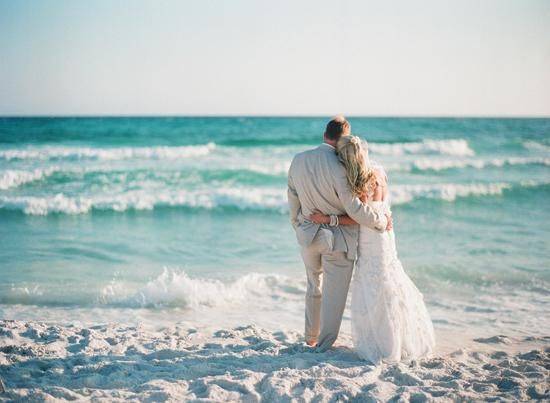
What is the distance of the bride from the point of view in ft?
13.6

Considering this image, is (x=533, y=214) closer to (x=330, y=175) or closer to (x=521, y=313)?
(x=521, y=313)

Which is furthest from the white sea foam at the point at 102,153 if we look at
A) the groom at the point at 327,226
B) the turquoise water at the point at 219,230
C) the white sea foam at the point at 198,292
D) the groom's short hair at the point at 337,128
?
the groom's short hair at the point at 337,128

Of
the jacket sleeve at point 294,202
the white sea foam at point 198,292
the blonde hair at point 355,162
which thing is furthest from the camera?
the white sea foam at point 198,292

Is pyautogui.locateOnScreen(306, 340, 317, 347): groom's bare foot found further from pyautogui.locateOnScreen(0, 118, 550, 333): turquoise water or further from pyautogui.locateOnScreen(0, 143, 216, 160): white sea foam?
pyautogui.locateOnScreen(0, 143, 216, 160): white sea foam

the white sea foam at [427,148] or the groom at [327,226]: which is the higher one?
the white sea foam at [427,148]

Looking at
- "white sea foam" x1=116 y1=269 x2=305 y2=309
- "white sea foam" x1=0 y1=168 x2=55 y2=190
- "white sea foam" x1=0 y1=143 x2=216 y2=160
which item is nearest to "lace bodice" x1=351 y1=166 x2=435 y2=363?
"white sea foam" x1=116 y1=269 x2=305 y2=309

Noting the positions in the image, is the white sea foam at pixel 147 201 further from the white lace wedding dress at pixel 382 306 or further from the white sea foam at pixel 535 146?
the white sea foam at pixel 535 146

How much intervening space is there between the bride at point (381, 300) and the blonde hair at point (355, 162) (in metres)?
0.10

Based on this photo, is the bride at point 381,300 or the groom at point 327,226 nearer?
the groom at point 327,226

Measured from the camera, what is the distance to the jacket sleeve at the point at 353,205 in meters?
3.95

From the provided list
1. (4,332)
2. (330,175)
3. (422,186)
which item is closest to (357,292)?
(330,175)

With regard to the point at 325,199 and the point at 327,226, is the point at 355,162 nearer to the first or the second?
the point at 325,199

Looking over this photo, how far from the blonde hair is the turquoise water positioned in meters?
2.58

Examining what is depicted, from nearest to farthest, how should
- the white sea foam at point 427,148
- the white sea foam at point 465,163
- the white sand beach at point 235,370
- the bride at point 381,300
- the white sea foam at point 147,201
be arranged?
the white sand beach at point 235,370
the bride at point 381,300
the white sea foam at point 147,201
the white sea foam at point 465,163
the white sea foam at point 427,148
